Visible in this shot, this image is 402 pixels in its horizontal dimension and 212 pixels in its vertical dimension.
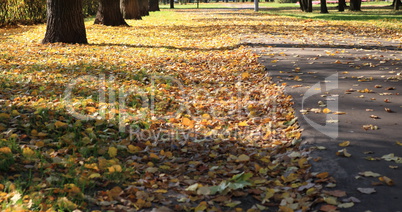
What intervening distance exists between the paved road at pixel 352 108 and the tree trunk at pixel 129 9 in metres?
15.9

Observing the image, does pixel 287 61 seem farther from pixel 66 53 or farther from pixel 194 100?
pixel 66 53

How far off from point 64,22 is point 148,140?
28.4 ft

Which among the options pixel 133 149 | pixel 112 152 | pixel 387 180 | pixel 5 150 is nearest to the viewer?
pixel 387 180

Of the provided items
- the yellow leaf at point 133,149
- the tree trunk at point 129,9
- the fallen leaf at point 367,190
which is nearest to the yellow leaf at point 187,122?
the yellow leaf at point 133,149

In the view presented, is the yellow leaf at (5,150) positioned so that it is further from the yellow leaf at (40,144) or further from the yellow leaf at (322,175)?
the yellow leaf at (322,175)

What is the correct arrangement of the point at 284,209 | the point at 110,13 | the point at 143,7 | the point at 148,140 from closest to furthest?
the point at 284,209
the point at 148,140
the point at 110,13
the point at 143,7

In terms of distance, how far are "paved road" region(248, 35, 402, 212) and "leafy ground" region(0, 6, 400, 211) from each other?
21cm

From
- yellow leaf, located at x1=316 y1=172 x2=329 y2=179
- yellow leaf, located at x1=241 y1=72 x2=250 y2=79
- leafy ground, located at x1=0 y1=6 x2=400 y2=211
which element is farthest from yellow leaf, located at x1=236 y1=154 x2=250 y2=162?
yellow leaf, located at x1=241 y1=72 x2=250 y2=79

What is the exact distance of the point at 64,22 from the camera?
12.5 meters

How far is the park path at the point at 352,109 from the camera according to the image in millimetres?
3645

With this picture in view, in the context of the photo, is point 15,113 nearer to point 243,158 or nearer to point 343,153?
point 243,158

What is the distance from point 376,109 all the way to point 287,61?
4.03 metres

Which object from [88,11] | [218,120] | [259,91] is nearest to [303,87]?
[259,91]

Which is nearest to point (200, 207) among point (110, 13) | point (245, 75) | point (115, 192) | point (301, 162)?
Answer: point (115, 192)
